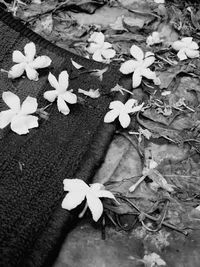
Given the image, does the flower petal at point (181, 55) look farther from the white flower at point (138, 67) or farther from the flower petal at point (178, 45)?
the white flower at point (138, 67)

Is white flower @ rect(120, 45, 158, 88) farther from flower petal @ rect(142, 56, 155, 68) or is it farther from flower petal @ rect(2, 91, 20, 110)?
flower petal @ rect(2, 91, 20, 110)

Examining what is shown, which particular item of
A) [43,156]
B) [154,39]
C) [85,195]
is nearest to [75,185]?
[85,195]

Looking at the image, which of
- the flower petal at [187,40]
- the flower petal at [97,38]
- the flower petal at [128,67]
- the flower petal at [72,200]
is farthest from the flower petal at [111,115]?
the flower petal at [187,40]

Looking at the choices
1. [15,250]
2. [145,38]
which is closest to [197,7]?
[145,38]

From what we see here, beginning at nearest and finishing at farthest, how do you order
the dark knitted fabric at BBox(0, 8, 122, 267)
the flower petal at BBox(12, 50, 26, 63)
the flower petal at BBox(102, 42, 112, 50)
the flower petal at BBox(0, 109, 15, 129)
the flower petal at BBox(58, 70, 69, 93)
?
the dark knitted fabric at BBox(0, 8, 122, 267) → the flower petal at BBox(0, 109, 15, 129) → the flower petal at BBox(58, 70, 69, 93) → the flower petal at BBox(12, 50, 26, 63) → the flower petal at BBox(102, 42, 112, 50)

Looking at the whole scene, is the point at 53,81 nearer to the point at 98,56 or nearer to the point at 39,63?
the point at 39,63

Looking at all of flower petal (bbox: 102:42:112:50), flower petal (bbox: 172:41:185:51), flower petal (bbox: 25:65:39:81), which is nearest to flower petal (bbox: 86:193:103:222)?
flower petal (bbox: 25:65:39:81)
